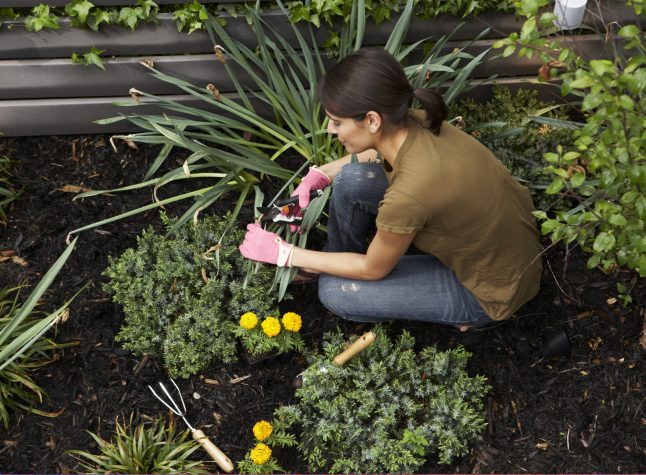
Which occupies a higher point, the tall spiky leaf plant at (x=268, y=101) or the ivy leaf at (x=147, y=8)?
the ivy leaf at (x=147, y=8)

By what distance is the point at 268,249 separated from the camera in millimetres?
2217

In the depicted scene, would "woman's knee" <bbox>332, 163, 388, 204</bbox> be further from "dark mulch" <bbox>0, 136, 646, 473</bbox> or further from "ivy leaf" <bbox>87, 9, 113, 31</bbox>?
"ivy leaf" <bbox>87, 9, 113, 31</bbox>

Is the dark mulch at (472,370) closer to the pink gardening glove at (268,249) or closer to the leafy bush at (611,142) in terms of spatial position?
the pink gardening glove at (268,249)

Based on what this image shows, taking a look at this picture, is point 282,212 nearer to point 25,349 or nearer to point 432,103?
point 432,103

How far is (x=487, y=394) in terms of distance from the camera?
2.30 meters

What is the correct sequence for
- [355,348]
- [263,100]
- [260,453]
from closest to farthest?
[260,453] → [355,348] → [263,100]

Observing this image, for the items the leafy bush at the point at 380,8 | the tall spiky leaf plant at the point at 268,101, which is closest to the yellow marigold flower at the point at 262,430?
the tall spiky leaf plant at the point at 268,101

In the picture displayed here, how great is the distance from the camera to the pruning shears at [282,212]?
2303mm

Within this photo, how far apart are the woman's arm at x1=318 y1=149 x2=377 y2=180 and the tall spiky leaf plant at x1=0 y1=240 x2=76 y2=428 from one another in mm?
895

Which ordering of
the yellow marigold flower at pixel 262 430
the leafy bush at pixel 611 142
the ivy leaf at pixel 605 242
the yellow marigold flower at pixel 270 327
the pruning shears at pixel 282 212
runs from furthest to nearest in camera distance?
the pruning shears at pixel 282 212, the yellow marigold flower at pixel 270 327, the yellow marigold flower at pixel 262 430, the ivy leaf at pixel 605 242, the leafy bush at pixel 611 142

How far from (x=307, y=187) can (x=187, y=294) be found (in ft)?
1.87

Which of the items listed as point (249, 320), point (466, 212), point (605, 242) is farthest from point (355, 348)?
point (605, 242)

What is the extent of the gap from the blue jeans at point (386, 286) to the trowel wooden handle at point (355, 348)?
140 mm

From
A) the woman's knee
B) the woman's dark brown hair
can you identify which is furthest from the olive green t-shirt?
the woman's knee
